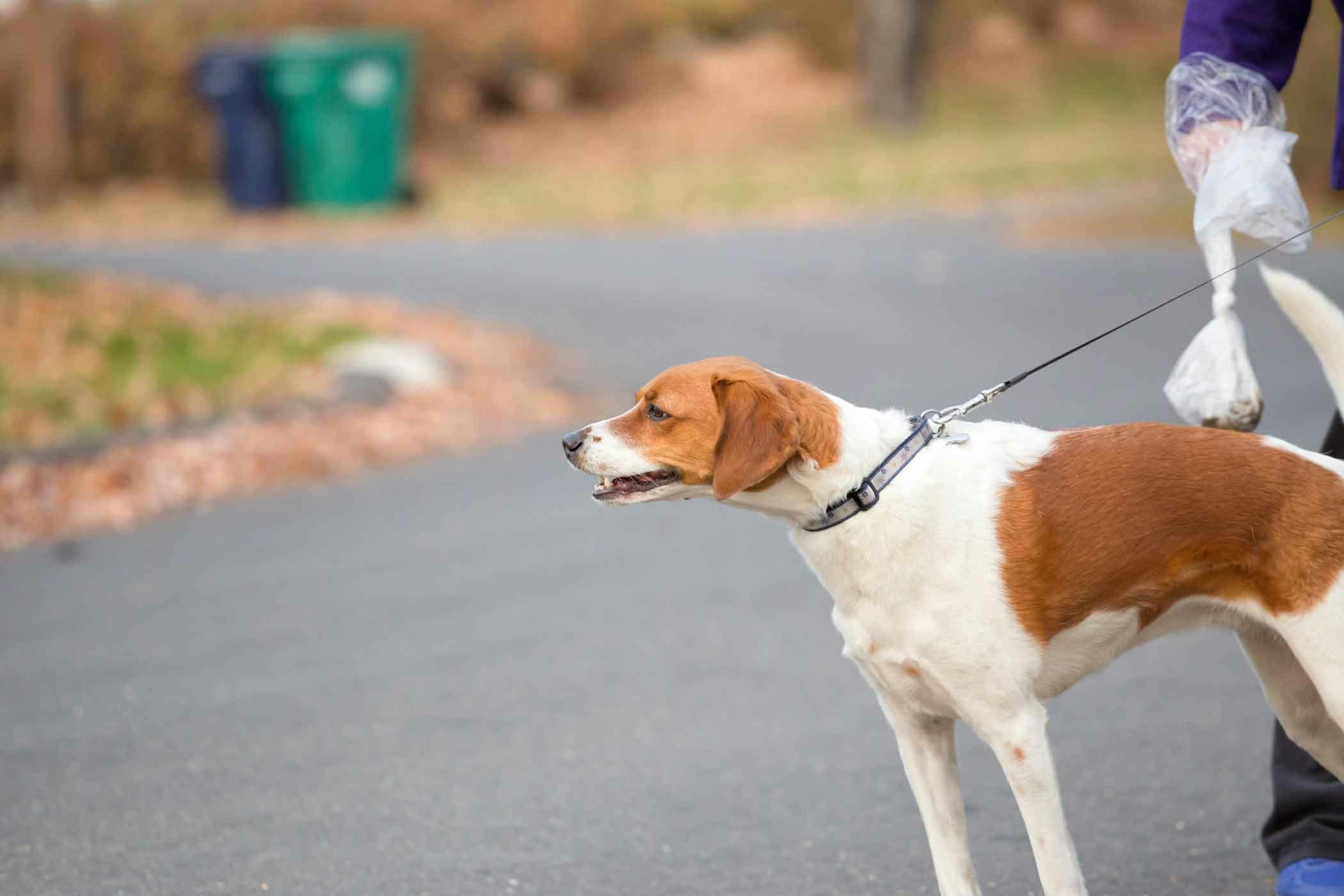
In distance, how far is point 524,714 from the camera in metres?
5.70

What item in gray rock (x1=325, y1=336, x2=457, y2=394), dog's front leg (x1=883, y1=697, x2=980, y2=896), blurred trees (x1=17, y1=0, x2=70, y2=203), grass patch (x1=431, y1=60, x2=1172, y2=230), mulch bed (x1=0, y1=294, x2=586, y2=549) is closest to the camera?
dog's front leg (x1=883, y1=697, x2=980, y2=896)

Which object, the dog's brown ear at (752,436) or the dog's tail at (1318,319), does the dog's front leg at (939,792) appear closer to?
the dog's brown ear at (752,436)

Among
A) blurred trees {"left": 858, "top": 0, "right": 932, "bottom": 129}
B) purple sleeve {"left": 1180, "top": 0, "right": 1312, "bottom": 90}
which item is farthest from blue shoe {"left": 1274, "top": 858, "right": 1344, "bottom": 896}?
blurred trees {"left": 858, "top": 0, "right": 932, "bottom": 129}

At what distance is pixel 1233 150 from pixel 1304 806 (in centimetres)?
162

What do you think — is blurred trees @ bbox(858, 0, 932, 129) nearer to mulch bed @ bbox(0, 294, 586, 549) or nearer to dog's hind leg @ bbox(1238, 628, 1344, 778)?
mulch bed @ bbox(0, 294, 586, 549)

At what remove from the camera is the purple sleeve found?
4207mm

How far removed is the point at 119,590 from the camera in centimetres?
741

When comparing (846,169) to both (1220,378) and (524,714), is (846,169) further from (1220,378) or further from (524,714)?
(1220,378)

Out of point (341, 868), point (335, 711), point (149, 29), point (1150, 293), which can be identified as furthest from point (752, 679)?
point (149, 29)

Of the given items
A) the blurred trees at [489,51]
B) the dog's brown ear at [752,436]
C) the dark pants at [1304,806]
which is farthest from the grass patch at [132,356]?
the blurred trees at [489,51]

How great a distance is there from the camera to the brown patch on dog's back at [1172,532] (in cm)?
345

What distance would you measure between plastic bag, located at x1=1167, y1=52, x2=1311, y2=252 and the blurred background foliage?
1290 cm

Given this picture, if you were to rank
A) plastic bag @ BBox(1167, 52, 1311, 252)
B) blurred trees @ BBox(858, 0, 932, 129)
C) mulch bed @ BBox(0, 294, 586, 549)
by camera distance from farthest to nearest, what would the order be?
blurred trees @ BBox(858, 0, 932, 129) < mulch bed @ BBox(0, 294, 586, 549) < plastic bag @ BBox(1167, 52, 1311, 252)

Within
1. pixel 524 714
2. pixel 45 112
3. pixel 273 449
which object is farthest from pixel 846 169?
pixel 524 714
